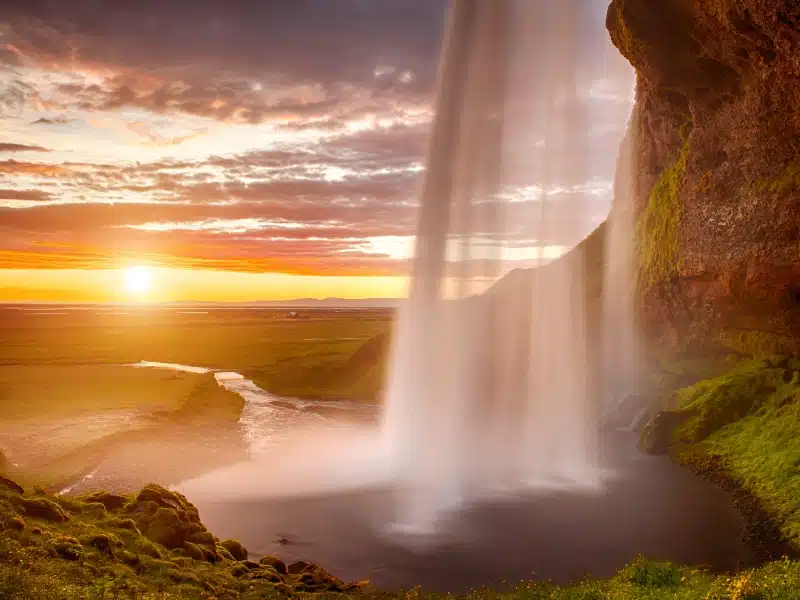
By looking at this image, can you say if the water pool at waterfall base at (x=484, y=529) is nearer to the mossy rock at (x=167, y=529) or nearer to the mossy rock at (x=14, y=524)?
the mossy rock at (x=167, y=529)

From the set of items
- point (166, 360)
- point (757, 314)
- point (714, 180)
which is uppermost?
point (714, 180)

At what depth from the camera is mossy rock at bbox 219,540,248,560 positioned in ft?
67.6

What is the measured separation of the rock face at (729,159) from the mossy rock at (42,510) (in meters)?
32.6

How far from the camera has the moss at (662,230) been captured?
4707cm

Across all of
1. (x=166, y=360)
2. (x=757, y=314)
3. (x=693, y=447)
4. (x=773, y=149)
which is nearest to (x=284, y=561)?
(x=693, y=447)

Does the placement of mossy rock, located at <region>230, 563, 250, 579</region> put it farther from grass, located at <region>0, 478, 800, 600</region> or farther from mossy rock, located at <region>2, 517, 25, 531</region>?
mossy rock, located at <region>2, 517, 25, 531</region>

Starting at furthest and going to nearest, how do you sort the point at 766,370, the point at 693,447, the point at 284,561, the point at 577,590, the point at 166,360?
the point at 166,360 → the point at 766,370 → the point at 693,447 → the point at 284,561 → the point at 577,590

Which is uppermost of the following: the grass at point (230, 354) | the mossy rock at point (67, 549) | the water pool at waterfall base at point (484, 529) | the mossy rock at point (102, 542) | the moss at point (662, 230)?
the moss at point (662, 230)

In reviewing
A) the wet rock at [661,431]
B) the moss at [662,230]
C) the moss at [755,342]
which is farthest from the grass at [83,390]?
the moss at [755,342]

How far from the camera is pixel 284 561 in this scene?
21516 millimetres

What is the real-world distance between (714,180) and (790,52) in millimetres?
12437

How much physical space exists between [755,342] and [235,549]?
3893 cm

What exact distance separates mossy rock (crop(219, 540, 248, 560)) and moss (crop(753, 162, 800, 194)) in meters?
31.6

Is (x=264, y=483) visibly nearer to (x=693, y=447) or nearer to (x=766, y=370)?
(x=693, y=447)
